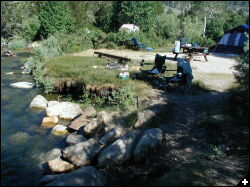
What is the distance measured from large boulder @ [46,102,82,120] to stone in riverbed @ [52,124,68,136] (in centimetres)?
112

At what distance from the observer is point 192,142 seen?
7867 millimetres

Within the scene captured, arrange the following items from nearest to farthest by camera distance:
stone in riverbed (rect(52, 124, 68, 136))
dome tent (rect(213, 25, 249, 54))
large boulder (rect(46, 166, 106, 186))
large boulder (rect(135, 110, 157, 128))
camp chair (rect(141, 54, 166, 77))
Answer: large boulder (rect(46, 166, 106, 186))
large boulder (rect(135, 110, 157, 128))
stone in riverbed (rect(52, 124, 68, 136))
camp chair (rect(141, 54, 166, 77))
dome tent (rect(213, 25, 249, 54))

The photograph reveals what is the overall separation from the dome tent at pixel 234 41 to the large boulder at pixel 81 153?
62.5ft

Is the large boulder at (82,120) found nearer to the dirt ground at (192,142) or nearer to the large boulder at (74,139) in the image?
the large boulder at (74,139)

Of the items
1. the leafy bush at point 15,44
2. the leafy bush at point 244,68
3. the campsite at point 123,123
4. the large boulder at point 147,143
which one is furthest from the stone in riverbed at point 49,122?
the leafy bush at point 244,68

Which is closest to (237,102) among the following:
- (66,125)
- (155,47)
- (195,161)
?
(195,161)

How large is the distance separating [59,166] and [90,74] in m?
7.01

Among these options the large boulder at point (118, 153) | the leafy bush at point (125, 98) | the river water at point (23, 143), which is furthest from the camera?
the leafy bush at point (125, 98)

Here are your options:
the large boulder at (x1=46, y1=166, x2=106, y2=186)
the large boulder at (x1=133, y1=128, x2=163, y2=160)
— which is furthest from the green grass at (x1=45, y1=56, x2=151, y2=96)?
the large boulder at (x1=46, y1=166, x2=106, y2=186)

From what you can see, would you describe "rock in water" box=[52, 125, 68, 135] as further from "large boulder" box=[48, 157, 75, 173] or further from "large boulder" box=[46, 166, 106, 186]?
"large boulder" box=[46, 166, 106, 186]

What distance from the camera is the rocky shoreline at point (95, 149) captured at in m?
6.26

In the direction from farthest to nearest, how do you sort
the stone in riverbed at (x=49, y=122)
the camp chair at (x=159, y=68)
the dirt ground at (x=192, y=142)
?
1. the camp chair at (x=159, y=68)
2. the stone in riverbed at (x=49, y=122)
3. the dirt ground at (x=192, y=142)

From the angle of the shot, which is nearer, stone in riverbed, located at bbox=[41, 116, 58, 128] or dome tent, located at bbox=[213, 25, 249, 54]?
stone in riverbed, located at bbox=[41, 116, 58, 128]

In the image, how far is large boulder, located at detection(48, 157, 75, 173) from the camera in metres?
7.49
